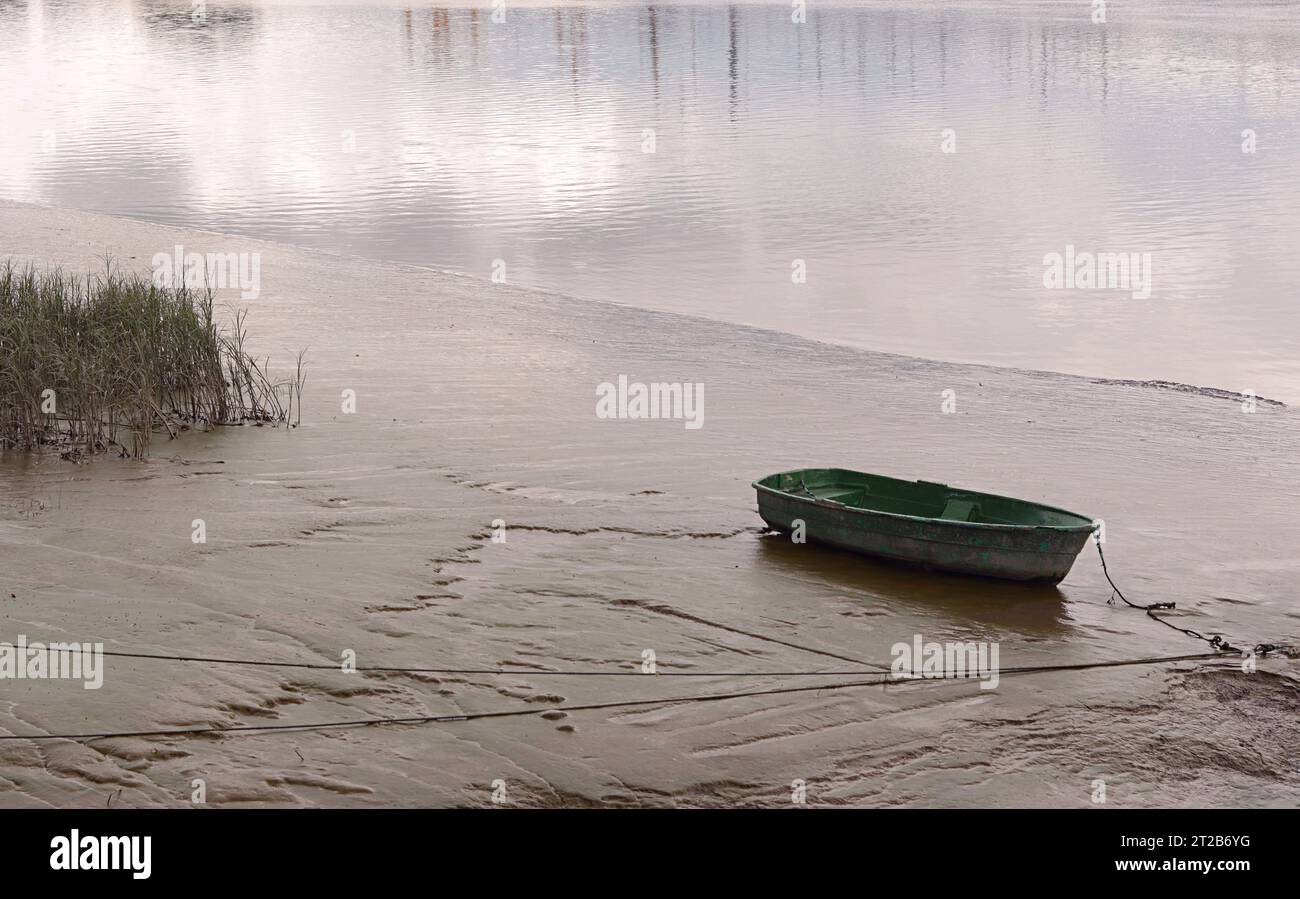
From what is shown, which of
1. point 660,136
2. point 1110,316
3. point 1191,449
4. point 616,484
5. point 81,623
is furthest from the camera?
point 660,136

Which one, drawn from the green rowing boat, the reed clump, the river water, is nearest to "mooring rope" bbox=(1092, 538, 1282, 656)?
the river water

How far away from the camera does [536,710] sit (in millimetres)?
8695

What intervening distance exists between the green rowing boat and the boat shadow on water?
4.2 inches

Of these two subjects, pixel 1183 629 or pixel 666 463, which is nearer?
pixel 1183 629

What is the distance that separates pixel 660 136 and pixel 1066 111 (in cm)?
1122

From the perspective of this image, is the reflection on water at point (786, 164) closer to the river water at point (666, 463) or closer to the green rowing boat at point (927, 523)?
the river water at point (666, 463)

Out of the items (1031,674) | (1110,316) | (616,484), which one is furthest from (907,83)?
(1031,674)

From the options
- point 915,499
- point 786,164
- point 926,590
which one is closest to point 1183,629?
point 926,590

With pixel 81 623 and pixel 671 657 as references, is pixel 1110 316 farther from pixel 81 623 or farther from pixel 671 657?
pixel 81 623

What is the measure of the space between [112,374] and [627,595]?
6279mm

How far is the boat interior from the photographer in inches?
433

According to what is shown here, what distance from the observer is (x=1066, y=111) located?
39.1 meters

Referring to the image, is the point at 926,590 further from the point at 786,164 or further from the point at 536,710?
the point at 786,164
